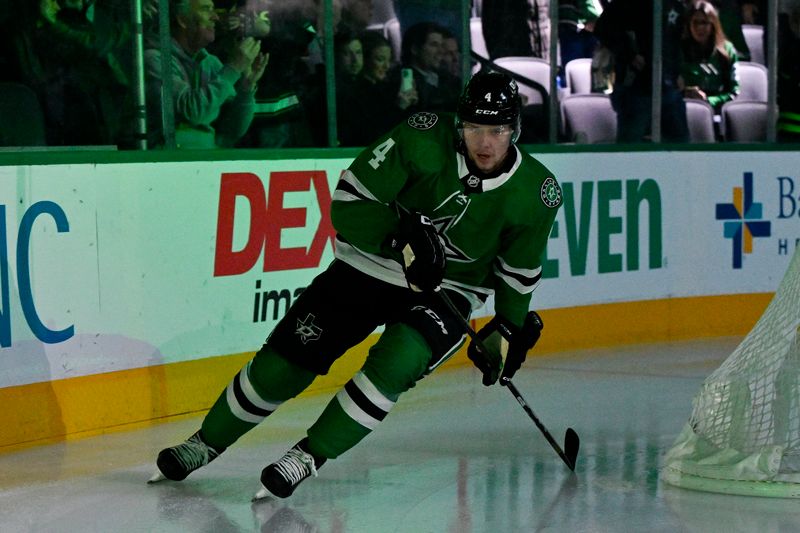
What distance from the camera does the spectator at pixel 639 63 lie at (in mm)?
7398

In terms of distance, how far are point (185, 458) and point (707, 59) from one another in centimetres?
487

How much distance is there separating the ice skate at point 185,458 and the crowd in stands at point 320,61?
4.85 feet

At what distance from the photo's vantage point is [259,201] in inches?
213

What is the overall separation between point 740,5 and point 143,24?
3968 millimetres

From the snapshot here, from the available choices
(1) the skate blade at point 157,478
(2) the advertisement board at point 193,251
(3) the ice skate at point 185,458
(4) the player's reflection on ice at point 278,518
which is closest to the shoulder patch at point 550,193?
(4) the player's reflection on ice at point 278,518

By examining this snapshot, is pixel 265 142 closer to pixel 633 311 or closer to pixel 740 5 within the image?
pixel 633 311

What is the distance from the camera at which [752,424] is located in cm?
395

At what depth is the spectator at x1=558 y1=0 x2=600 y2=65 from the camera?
23.5 feet

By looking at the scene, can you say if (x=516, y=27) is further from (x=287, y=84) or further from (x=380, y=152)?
(x=380, y=152)

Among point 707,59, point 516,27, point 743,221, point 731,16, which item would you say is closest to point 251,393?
point 516,27

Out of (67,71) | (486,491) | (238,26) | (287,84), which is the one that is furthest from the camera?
(287,84)

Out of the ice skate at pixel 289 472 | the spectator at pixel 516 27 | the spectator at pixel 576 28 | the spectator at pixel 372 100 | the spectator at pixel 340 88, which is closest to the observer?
the ice skate at pixel 289 472

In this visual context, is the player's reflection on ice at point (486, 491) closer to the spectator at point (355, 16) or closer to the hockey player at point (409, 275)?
the hockey player at point (409, 275)

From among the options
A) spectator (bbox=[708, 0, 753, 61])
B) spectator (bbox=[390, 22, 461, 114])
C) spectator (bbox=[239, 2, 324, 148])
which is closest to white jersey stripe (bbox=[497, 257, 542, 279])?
spectator (bbox=[239, 2, 324, 148])
